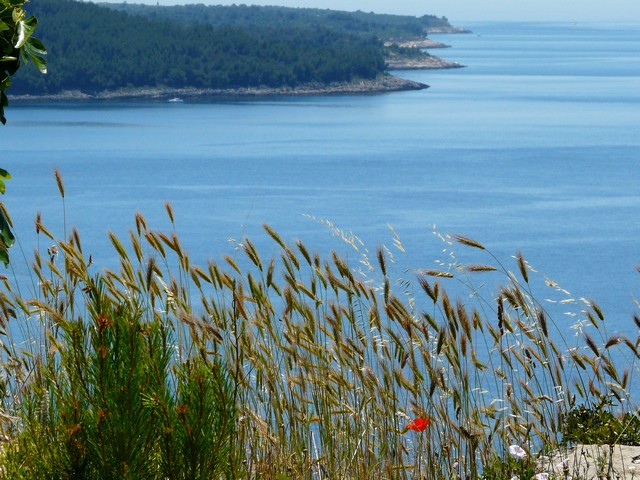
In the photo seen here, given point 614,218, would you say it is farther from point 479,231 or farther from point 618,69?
point 618,69

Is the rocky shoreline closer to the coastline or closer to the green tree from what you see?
the coastline

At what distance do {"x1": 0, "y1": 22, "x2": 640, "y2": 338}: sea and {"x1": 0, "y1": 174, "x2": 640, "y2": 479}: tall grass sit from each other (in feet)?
30.8

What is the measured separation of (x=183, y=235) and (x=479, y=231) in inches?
459

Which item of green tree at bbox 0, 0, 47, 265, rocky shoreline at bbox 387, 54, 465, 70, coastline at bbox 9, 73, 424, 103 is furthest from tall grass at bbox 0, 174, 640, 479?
rocky shoreline at bbox 387, 54, 465, 70

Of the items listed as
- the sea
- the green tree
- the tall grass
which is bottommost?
the sea

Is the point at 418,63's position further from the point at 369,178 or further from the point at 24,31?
the point at 24,31

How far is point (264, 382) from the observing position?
3721mm

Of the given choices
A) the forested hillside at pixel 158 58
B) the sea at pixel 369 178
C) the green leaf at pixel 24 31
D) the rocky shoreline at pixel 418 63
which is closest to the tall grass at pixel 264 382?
the green leaf at pixel 24 31

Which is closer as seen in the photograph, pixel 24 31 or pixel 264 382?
pixel 24 31

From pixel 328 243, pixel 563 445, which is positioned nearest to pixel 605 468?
pixel 563 445

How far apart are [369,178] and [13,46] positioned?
5634cm

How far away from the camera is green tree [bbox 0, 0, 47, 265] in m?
2.61

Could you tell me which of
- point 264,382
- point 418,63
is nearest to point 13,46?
point 264,382

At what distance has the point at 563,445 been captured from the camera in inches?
135
